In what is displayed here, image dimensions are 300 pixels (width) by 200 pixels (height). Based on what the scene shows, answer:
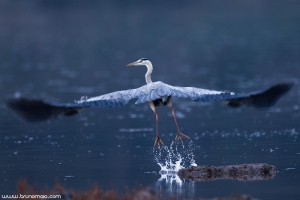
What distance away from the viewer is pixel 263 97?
13.7m

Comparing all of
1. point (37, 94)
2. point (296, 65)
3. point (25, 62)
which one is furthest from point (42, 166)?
point (25, 62)

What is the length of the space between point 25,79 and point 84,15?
39.2 meters

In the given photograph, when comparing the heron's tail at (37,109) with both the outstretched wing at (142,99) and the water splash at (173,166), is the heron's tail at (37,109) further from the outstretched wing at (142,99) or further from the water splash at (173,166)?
the water splash at (173,166)

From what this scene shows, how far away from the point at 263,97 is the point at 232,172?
1.48m

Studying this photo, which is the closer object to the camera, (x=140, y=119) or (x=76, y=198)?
(x=76, y=198)

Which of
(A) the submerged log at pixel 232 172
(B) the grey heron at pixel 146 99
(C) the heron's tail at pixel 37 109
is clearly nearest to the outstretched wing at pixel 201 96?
(B) the grey heron at pixel 146 99

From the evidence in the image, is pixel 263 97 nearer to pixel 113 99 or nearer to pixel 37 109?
pixel 113 99

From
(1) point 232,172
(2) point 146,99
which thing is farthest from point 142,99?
(1) point 232,172

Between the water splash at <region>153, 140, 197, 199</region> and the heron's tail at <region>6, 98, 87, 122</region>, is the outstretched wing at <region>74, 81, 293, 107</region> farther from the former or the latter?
the water splash at <region>153, 140, 197, 199</region>

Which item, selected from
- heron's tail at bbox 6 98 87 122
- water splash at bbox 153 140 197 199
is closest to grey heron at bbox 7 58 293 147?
heron's tail at bbox 6 98 87 122

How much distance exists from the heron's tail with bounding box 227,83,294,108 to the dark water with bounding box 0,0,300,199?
1.14 metres

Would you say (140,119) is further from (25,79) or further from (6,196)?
(25,79)

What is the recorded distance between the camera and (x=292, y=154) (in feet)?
49.2

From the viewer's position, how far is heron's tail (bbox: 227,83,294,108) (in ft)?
44.6
